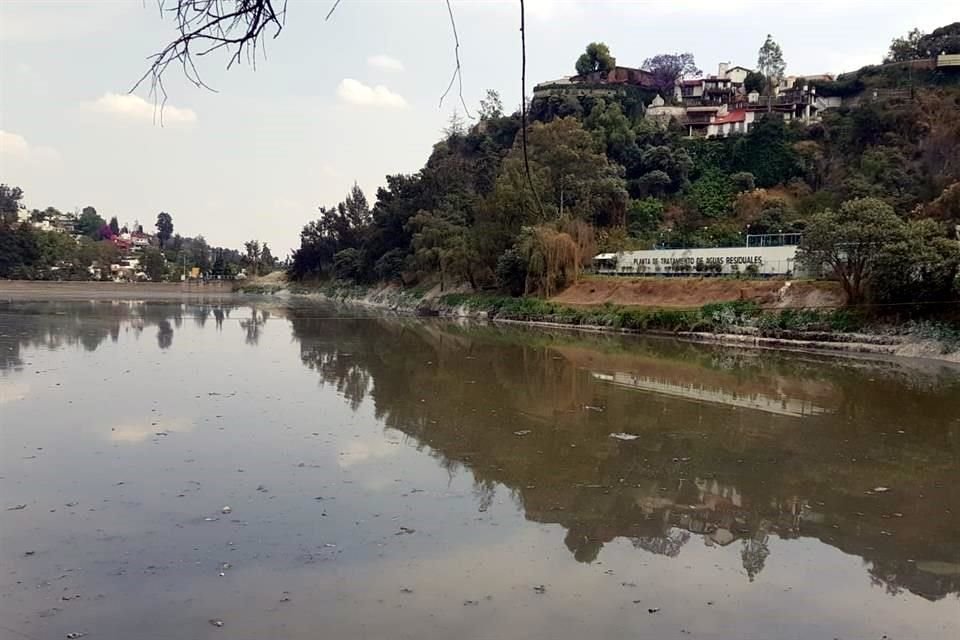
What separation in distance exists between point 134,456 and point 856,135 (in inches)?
2211

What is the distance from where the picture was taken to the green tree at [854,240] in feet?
79.1

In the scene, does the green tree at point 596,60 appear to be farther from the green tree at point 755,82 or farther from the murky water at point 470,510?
the murky water at point 470,510

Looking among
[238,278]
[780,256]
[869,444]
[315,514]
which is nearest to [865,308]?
[780,256]

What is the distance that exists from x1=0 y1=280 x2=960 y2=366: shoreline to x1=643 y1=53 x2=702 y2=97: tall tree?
38.0 metres

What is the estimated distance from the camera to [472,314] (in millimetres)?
44656

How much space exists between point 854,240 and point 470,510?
2200 centimetres

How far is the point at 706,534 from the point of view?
698 centimetres

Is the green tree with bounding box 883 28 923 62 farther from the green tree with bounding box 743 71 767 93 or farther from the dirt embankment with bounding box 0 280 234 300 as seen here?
the dirt embankment with bounding box 0 280 234 300

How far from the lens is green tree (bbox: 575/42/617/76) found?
259ft

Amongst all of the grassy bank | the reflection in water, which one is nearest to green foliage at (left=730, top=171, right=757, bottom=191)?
the grassy bank

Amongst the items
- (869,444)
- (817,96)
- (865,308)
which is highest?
(817,96)

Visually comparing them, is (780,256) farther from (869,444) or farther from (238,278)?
(238,278)

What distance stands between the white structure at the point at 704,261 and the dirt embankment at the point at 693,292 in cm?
100

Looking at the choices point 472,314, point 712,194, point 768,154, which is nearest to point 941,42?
point 768,154
